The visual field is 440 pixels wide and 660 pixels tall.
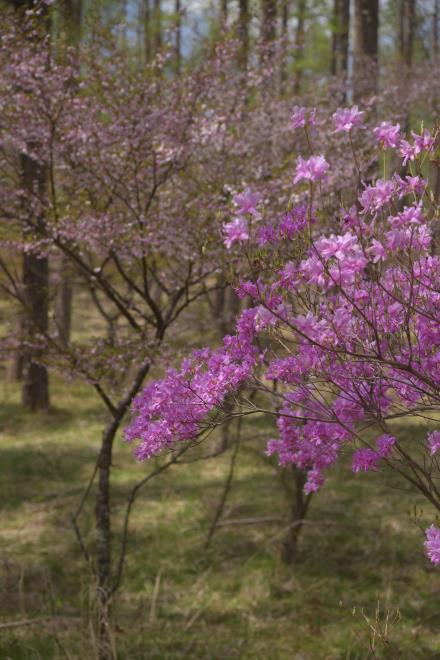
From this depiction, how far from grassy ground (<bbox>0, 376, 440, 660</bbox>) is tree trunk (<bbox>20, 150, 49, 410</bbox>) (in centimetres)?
158

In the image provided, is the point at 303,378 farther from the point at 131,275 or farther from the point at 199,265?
the point at 131,275

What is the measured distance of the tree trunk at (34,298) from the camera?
693 centimetres

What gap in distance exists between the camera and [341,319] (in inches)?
111

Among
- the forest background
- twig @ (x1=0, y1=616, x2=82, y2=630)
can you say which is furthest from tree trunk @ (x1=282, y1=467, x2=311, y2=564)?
twig @ (x1=0, y1=616, x2=82, y2=630)

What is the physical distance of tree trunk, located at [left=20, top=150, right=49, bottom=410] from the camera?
6.93 meters

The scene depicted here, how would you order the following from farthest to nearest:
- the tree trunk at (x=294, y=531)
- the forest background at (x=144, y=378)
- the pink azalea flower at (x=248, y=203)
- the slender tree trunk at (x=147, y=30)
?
the slender tree trunk at (x=147, y=30) → the tree trunk at (x=294, y=531) → the forest background at (x=144, y=378) → the pink azalea flower at (x=248, y=203)

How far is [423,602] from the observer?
6.79 meters

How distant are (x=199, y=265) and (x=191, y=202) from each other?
2.33ft

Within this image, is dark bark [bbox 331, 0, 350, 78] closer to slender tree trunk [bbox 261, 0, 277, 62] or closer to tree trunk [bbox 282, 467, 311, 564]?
slender tree trunk [bbox 261, 0, 277, 62]

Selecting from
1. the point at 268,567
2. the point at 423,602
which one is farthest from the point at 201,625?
the point at 423,602

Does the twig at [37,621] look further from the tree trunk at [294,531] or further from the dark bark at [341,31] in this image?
the dark bark at [341,31]

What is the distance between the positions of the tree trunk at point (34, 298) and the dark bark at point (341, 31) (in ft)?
33.0

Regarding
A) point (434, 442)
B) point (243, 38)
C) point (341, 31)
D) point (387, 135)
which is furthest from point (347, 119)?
point (341, 31)

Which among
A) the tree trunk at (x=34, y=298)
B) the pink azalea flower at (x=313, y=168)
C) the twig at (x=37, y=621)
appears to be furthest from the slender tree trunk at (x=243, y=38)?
the twig at (x=37, y=621)
